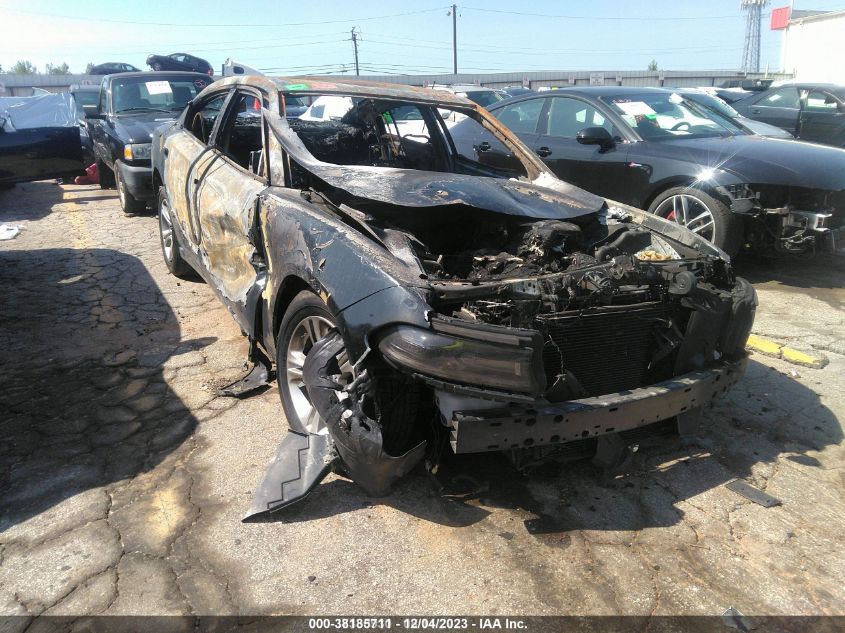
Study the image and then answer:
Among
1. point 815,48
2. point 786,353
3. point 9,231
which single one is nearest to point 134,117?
point 9,231

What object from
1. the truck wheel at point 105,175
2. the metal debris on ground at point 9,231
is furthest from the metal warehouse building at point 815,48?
the metal debris on ground at point 9,231

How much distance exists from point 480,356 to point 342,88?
2464 mm

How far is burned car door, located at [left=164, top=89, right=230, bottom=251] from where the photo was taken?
4.30m

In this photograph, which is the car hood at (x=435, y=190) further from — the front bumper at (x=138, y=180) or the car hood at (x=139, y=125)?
the car hood at (x=139, y=125)

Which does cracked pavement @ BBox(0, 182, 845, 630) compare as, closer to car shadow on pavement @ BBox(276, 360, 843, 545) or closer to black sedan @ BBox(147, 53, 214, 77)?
car shadow on pavement @ BBox(276, 360, 843, 545)

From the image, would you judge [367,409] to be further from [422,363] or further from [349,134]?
[349,134]

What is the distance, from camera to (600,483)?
2791 mm

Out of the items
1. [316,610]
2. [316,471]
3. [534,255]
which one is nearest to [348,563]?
[316,610]

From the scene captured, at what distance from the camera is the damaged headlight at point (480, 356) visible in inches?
83.4

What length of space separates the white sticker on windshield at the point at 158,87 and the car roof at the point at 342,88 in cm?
537

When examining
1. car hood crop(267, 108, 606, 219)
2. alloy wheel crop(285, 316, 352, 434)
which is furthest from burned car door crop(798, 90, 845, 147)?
alloy wheel crop(285, 316, 352, 434)

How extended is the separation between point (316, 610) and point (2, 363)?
3.10m

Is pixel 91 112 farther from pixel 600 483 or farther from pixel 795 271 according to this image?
pixel 795 271

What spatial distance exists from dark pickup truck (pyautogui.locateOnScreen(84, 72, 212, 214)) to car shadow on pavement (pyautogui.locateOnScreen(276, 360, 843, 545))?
256 inches
